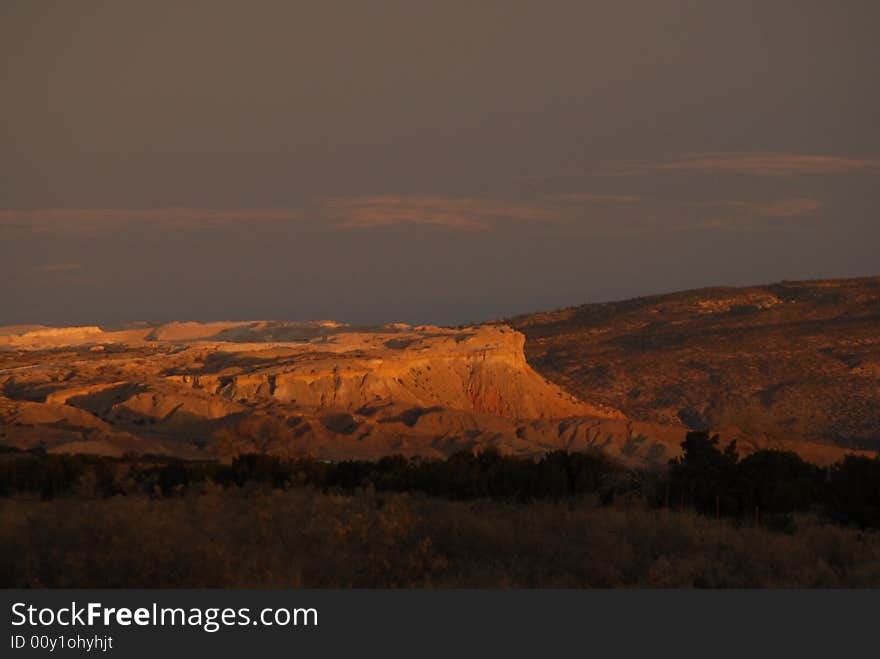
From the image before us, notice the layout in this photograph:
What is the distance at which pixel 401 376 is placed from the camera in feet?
200

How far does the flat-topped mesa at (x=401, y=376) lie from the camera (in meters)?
56.7

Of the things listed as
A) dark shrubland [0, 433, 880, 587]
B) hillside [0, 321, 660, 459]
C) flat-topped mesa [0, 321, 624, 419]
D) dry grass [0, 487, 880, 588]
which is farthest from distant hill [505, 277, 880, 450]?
dry grass [0, 487, 880, 588]

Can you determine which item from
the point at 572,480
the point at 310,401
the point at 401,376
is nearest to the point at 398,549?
the point at 572,480

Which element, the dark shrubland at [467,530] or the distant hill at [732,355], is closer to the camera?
the dark shrubland at [467,530]

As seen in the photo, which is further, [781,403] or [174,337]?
[174,337]

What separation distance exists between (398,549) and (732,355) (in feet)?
263

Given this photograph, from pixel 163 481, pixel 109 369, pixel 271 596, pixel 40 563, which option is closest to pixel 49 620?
pixel 271 596

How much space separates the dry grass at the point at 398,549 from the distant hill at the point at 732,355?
50.3m

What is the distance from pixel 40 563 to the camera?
12.8m

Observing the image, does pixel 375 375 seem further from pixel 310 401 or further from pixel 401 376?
pixel 310 401

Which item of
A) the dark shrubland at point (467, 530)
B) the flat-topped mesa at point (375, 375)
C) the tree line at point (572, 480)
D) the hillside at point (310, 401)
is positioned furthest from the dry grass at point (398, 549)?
the flat-topped mesa at point (375, 375)

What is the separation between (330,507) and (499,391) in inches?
1810

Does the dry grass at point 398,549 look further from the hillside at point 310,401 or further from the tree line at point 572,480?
the hillside at point 310,401

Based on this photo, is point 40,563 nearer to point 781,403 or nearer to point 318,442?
point 318,442
